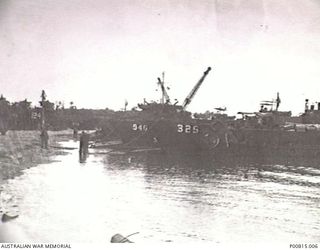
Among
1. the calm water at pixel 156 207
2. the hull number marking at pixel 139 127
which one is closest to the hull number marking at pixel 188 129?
the hull number marking at pixel 139 127

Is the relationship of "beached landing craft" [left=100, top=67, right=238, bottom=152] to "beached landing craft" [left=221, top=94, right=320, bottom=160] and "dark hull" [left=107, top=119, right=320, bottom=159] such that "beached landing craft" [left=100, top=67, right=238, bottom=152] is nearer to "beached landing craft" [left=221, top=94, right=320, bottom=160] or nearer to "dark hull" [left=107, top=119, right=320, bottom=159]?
"dark hull" [left=107, top=119, right=320, bottom=159]

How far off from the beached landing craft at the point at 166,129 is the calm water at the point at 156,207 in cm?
86

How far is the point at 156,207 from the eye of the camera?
8.84 feet

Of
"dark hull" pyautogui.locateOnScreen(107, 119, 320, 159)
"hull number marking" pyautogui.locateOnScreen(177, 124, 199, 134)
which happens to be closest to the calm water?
"dark hull" pyautogui.locateOnScreen(107, 119, 320, 159)

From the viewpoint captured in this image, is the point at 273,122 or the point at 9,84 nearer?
the point at 9,84

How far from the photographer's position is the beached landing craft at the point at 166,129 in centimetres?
477

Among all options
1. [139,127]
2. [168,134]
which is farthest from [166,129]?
[139,127]

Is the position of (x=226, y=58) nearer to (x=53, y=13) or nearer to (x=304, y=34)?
(x=304, y=34)

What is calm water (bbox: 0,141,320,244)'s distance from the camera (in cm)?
217

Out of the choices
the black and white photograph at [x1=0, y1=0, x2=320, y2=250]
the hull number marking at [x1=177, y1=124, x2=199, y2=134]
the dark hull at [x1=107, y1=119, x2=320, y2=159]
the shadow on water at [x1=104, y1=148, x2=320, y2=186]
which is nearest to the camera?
the black and white photograph at [x1=0, y1=0, x2=320, y2=250]

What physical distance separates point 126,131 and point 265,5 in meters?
3.41

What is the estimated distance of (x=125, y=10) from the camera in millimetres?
2248

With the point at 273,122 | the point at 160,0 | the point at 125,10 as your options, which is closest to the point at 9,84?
the point at 125,10

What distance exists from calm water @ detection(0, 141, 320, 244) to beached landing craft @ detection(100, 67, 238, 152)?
2.81 ft
